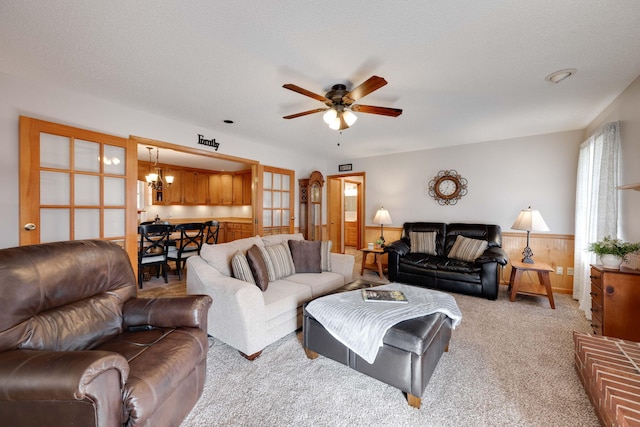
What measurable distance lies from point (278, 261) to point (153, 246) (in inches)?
87.6

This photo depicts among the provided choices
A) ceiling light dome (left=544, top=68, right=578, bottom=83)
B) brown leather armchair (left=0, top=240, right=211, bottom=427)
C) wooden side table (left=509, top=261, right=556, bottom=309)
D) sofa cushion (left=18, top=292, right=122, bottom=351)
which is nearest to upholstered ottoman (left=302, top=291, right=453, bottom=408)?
brown leather armchair (left=0, top=240, right=211, bottom=427)

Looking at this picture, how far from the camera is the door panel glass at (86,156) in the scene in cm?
268

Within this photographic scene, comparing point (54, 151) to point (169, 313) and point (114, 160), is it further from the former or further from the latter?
point (169, 313)

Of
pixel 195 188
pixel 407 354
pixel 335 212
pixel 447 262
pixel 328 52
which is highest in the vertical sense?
pixel 328 52

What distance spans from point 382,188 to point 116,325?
4817 millimetres

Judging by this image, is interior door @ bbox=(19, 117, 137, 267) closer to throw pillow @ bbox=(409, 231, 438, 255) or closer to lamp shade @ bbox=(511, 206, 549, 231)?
throw pillow @ bbox=(409, 231, 438, 255)

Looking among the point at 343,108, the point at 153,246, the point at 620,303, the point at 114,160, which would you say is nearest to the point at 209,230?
the point at 153,246

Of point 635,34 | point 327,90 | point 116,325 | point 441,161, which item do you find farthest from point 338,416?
point 441,161

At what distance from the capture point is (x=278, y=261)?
9.48 ft

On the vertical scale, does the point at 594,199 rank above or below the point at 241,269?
above

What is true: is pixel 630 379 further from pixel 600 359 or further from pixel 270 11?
pixel 270 11

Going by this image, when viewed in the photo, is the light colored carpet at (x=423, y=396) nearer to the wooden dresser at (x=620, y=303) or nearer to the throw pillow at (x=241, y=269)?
the wooden dresser at (x=620, y=303)

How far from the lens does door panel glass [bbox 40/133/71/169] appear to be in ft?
8.09

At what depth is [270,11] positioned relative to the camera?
1.53 metres
